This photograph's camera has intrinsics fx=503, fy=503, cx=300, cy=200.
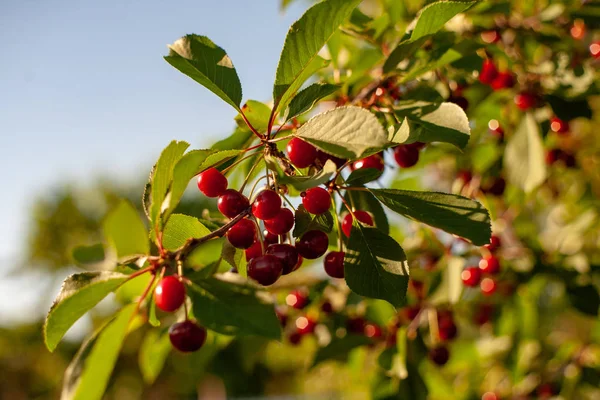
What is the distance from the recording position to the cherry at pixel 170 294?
0.81m

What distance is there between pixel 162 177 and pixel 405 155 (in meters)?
0.67

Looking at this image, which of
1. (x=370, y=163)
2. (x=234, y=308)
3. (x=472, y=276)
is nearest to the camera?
(x=234, y=308)

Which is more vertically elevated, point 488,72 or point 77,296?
point 77,296

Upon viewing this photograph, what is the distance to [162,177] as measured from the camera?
783 mm

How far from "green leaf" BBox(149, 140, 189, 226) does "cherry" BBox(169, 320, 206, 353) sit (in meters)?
0.22

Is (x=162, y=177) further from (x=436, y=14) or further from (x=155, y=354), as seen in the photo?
(x=155, y=354)

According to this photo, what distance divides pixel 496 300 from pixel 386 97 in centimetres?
161

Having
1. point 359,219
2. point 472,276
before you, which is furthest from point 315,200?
point 472,276

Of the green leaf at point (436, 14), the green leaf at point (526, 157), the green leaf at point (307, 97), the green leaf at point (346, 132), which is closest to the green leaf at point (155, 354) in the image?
the green leaf at point (307, 97)

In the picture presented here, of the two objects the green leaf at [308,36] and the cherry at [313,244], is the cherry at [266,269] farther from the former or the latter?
the green leaf at [308,36]

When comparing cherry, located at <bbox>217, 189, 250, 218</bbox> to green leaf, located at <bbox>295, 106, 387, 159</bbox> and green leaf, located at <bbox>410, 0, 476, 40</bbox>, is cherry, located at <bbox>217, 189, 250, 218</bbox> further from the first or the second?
green leaf, located at <bbox>410, 0, 476, 40</bbox>

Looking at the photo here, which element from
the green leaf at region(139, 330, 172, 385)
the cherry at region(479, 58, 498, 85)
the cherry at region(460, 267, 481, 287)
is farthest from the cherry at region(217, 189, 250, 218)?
the cherry at region(460, 267, 481, 287)

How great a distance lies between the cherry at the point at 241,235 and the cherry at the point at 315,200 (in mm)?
107

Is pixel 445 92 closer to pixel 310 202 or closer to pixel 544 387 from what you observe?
pixel 310 202
